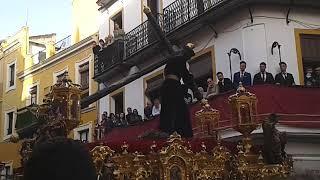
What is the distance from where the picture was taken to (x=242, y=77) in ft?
45.4

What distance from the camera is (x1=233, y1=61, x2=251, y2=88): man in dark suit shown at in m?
13.7

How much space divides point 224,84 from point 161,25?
421 cm

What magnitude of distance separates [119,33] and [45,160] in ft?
59.2

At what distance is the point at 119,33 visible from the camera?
20031 mm

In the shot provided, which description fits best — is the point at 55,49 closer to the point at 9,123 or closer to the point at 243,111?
the point at 9,123

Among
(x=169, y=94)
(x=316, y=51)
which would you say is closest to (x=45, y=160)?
(x=169, y=94)

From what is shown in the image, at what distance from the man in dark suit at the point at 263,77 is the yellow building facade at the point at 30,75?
34.6ft

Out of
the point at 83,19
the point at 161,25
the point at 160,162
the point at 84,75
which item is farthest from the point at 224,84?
the point at 83,19

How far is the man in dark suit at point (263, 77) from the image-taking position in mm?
13564

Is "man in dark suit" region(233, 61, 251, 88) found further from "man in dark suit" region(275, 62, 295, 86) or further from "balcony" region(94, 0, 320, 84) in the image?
"balcony" region(94, 0, 320, 84)

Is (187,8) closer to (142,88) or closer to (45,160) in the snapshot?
(142,88)

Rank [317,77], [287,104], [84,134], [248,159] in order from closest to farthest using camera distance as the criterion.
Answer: [248,159]
[287,104]
[317,77]
[84,134]

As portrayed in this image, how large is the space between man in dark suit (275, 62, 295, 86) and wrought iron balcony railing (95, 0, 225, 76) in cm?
256

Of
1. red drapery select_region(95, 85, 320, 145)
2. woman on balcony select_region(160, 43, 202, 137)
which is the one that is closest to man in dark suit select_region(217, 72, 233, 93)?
red drapery select_region(95, 85, 320, 145)
